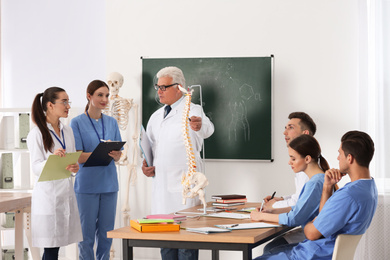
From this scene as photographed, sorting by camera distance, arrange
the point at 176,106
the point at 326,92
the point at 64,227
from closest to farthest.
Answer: the point at 64,227, the point at 176,106, the point at 326,92

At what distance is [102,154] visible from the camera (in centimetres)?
421

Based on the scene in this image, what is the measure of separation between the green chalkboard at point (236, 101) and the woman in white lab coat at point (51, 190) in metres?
1.76

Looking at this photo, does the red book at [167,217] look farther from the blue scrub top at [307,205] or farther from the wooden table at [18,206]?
the wooden table at [18,206]

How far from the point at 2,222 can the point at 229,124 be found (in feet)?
7.76

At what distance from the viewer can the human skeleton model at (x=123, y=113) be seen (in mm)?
5215

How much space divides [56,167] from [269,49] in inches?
96.8

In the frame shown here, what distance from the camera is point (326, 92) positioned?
5.18 metres

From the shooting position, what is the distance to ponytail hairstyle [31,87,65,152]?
12.4 feet

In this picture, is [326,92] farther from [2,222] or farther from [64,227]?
[2,222]

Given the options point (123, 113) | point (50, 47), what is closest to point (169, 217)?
point (123, 113)

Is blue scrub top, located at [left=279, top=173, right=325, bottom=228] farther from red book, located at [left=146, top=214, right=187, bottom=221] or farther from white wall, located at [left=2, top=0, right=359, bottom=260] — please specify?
white wall, located at [left=2, top=0, right=359, bottom=260]

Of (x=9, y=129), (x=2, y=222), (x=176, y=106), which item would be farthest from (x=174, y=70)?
(x=2, y=222)

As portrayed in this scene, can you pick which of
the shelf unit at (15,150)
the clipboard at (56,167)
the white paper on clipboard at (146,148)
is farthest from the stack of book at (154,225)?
the shelf unit at (15,150)

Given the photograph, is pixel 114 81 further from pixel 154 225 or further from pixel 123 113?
pixel 154 225
